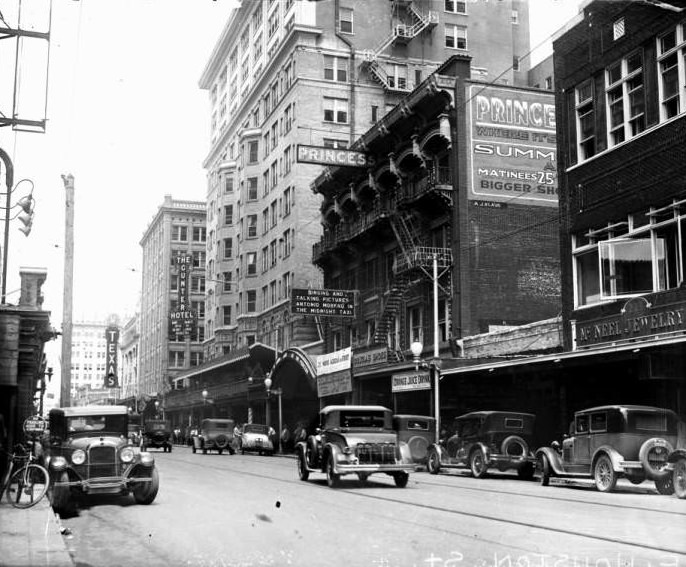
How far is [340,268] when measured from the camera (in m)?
49.9

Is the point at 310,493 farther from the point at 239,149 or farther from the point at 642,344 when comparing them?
the point at 239,149

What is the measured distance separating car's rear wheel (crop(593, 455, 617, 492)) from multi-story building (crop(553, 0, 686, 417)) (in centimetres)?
299

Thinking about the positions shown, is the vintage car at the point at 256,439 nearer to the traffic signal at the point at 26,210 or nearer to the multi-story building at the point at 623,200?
the multi-story building at the point at 623,200

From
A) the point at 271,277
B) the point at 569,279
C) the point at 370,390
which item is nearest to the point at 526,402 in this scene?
the point at 569,279

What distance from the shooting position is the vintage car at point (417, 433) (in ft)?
94.0

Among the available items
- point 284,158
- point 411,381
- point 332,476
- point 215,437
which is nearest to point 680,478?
point 332,476

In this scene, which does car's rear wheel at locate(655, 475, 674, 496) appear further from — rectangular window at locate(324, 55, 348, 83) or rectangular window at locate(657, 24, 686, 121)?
rectangular window at locate(324, 55, 348, 83)

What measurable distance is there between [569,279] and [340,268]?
77.3 feet

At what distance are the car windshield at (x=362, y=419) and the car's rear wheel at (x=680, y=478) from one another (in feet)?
21.5

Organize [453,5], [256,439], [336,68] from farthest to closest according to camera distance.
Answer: [336,68]
[256,439]
[453,5]

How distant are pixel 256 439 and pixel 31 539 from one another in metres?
33.7

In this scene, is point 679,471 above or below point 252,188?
below

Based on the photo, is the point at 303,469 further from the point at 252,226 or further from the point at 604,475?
the point at 252,226

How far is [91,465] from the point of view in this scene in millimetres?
15398
